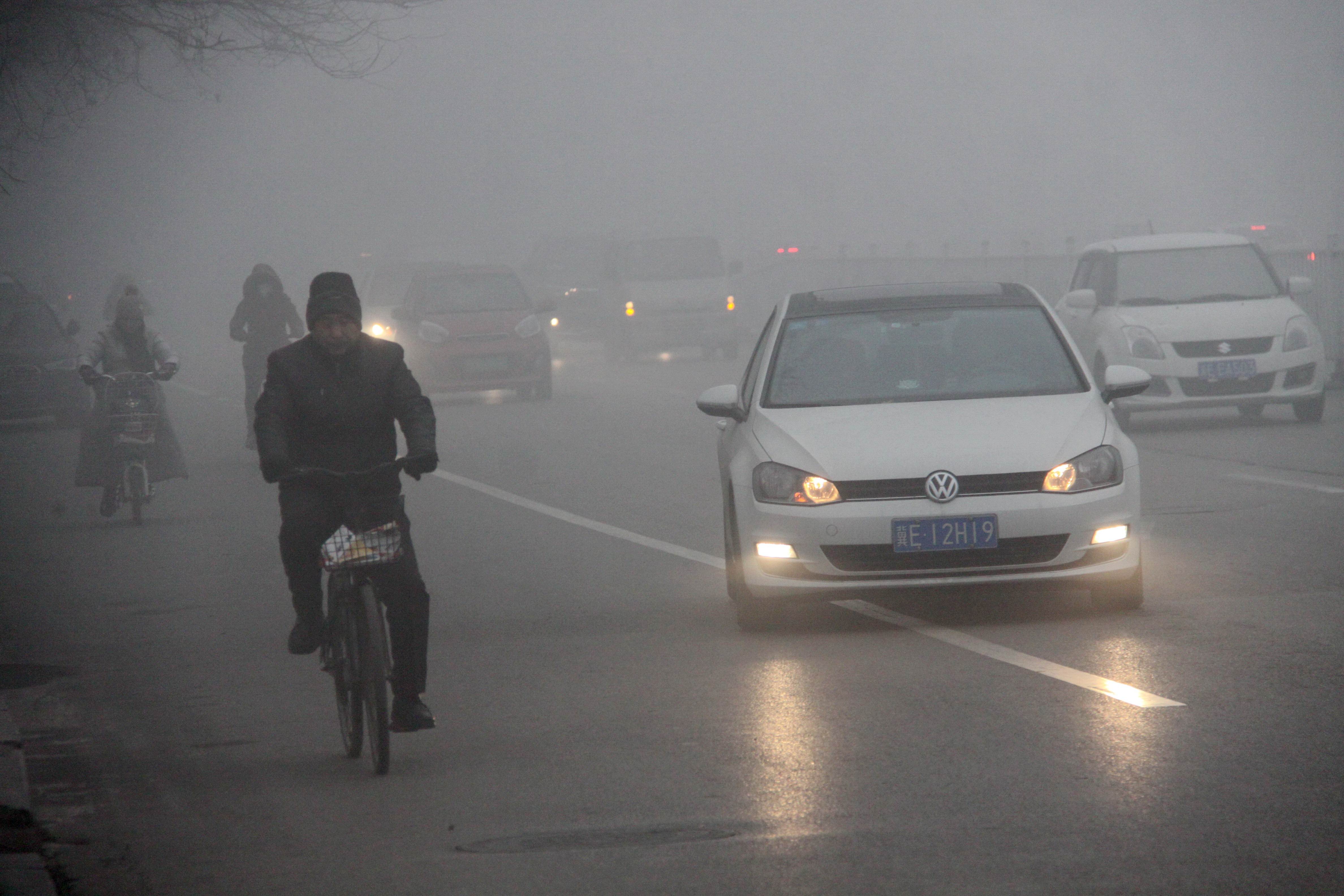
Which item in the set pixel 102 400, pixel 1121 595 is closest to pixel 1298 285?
pixel 1121 595

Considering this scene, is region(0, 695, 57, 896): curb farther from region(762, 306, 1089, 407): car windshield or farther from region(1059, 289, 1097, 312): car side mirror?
region(1059, 289, 1097, 312): car side mirror

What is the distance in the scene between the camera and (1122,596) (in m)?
8.70

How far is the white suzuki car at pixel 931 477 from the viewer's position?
324 inches

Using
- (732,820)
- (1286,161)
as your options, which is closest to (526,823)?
(732,820)

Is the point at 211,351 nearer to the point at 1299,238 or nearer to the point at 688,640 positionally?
the point at 1299,238

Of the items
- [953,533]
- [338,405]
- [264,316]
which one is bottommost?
[953,533]

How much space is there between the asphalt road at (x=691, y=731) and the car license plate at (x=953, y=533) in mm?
422

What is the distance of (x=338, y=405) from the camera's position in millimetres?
6707

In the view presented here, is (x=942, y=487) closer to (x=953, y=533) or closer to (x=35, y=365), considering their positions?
(x=953, y=533)

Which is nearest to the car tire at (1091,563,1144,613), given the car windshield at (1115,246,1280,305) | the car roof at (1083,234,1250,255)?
the car windshield at (1115,246,1280,305)

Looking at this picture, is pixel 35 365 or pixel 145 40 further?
pixel 35 365

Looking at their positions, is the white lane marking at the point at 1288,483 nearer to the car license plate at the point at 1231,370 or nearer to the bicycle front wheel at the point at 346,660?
the car license plate at the point at 1231,370

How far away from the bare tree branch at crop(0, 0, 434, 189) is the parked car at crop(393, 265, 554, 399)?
7.71 metres

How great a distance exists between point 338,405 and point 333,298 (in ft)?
1.19
